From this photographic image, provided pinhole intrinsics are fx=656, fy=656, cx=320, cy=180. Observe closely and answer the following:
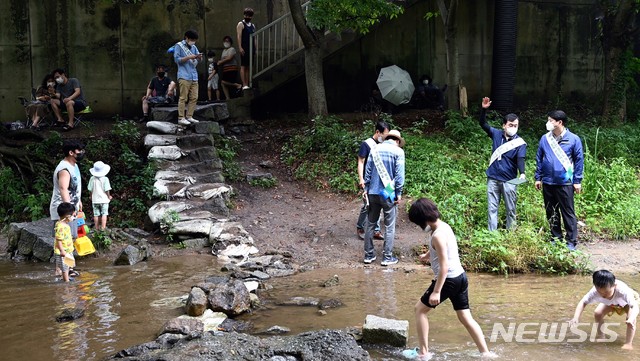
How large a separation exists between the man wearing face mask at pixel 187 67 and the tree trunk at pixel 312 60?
2.47 meters

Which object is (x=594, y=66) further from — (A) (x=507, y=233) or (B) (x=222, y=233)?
(B) (x=222, y=233)

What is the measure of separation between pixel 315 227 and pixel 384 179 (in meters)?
2.30

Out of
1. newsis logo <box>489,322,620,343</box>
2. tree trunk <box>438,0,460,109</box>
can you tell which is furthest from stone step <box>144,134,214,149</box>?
newsis logo <box>489,322,620,343</box>

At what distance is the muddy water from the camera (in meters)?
6.21

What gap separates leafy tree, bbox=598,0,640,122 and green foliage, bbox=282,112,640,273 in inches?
44.1

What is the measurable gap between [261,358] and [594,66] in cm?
1741

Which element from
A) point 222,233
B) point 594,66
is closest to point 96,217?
point 222,233

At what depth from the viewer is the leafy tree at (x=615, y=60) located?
16828 millimetres

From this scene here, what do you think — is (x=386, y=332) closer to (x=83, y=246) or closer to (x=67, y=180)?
(x=83, y=246)

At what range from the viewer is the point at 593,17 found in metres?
19.5

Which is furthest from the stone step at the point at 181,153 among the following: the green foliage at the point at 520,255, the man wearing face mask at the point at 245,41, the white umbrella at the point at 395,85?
the green foliage at the point at 520,255

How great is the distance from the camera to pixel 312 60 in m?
15.6

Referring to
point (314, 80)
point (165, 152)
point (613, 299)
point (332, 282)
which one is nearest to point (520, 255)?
point (332, 282)

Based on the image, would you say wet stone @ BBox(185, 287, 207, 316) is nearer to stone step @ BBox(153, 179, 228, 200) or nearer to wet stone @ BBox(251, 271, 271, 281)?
wet stone @ BBox(251, 271, 271, 281)
